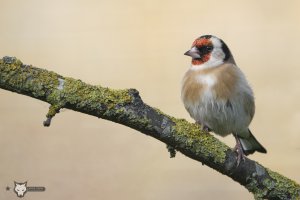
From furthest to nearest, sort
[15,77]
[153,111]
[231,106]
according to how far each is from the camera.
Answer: [231,106] → [153,111] → [15,77]

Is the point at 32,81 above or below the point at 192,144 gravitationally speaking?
above

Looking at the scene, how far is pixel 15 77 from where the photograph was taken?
72.8 inches

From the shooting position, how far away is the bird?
9.30 ft

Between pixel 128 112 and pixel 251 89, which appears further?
pixel 251 89

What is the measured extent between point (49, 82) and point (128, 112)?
30 centimetres

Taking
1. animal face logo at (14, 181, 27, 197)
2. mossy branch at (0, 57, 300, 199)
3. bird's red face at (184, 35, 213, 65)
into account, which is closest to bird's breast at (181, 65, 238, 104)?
bird's red face at (184, 35, 213, 65)

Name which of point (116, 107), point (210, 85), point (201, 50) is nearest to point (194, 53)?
point (201, 50)

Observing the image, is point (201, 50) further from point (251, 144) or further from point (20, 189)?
point (20, 189)

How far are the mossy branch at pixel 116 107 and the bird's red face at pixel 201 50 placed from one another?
1016mm

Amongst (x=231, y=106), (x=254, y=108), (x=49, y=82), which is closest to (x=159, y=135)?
(x=49, y=82)

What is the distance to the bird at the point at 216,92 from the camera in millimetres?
2834

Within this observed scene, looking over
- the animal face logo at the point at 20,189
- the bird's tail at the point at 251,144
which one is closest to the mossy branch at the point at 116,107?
the bird's tail at the point at 251,144

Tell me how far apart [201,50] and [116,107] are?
1.32m

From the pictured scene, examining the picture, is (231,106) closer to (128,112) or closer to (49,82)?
(128,112)
